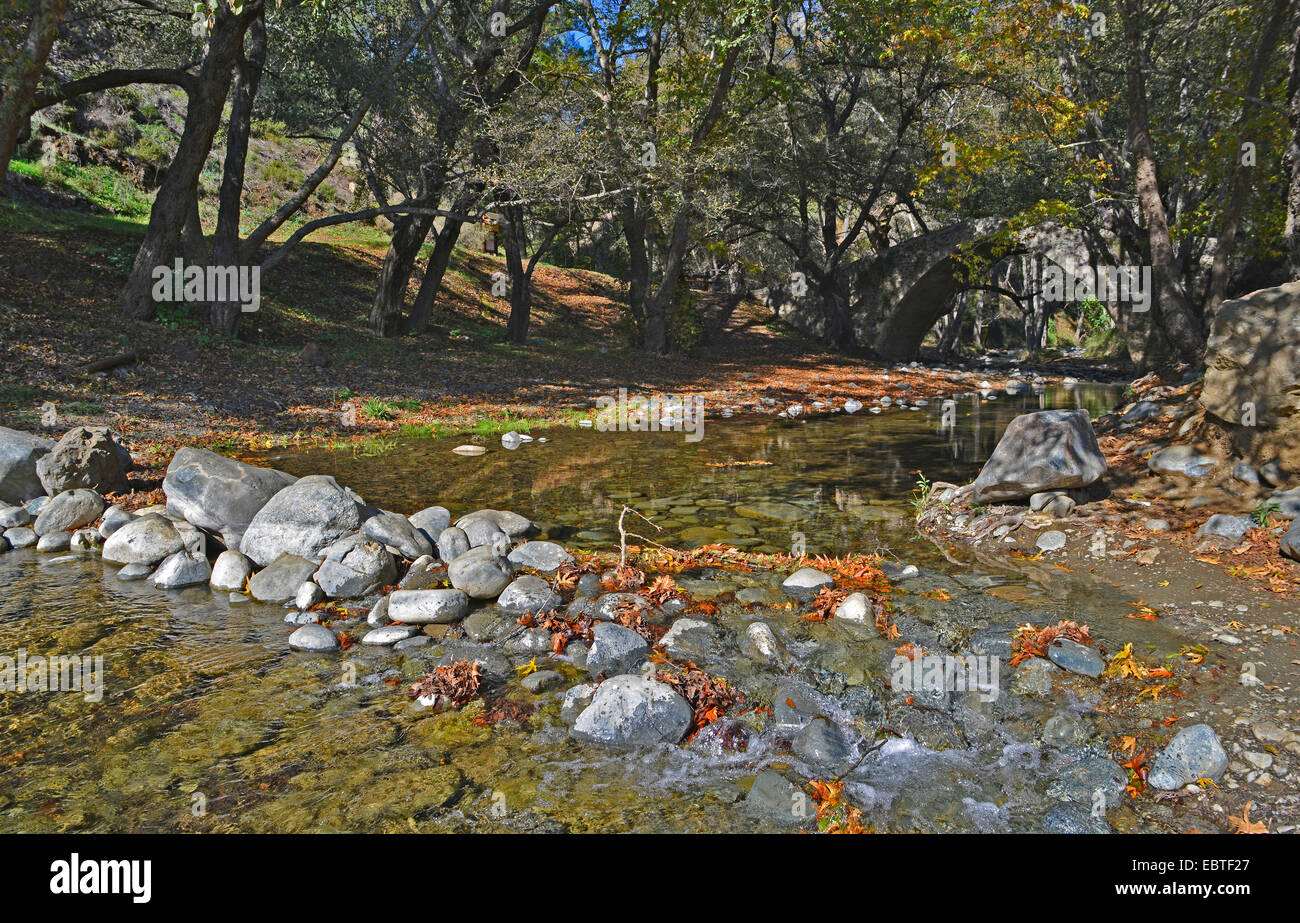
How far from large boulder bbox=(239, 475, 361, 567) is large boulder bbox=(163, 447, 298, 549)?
17 cm

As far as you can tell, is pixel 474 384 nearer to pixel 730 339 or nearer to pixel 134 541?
pixel 134 541

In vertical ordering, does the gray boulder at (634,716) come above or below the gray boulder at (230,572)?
below

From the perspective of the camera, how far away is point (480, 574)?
5414mm

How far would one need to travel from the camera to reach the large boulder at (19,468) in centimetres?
679

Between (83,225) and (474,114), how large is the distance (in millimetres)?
9903

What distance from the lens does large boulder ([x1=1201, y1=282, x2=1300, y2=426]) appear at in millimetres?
6094

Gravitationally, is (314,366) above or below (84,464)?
above

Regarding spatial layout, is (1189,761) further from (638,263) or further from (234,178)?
(638,263)

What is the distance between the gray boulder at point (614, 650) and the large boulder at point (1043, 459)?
4.08m

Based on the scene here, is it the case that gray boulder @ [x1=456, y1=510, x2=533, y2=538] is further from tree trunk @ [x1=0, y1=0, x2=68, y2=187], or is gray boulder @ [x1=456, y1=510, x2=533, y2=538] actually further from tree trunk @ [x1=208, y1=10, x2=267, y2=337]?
tree trunk @ [x1=208, y1=10, x2=267, y2=337]

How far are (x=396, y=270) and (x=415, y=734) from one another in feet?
54.9

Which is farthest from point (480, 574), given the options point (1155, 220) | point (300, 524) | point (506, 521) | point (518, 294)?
point (518, 294)

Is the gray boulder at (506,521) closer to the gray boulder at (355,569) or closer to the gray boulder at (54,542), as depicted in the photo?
the gray boulder at (355,569)

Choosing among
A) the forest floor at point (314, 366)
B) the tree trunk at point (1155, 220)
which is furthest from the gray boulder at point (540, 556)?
the tree trunk at point (1155, 220)
